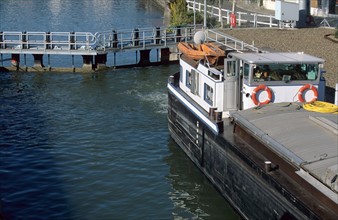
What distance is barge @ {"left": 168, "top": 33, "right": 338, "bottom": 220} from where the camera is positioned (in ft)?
49.7

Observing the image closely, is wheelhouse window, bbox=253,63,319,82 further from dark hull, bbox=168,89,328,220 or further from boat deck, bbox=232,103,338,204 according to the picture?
dark hull, bbox=168,89,328,220

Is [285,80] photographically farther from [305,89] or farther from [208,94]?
[208,94]

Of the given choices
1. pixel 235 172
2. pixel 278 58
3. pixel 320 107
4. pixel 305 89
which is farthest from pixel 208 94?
pixel 320 107

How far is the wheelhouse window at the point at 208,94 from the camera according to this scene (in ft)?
73.9

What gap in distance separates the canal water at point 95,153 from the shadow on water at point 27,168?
1.3 inches

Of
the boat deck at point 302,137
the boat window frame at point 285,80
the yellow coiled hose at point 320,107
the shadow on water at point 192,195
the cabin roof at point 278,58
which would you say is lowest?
the shadow on water at point 192,195

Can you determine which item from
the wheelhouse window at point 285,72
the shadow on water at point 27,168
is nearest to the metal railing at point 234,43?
the wheelhouse window at point 285,72

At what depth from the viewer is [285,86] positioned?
2055 centimetres

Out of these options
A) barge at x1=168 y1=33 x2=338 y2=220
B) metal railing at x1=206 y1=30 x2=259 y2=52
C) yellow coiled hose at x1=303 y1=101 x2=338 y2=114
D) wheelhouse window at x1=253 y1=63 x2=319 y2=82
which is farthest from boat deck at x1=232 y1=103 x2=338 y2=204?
metal railing at x1=206 y1=30 x2=259 y2=52

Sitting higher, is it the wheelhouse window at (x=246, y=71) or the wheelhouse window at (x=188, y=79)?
the wheelhouse window at (x=246, y=71)

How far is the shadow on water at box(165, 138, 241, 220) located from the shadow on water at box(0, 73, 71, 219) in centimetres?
368

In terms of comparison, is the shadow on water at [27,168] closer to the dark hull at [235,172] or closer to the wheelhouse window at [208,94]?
the dark hull at [235,172]

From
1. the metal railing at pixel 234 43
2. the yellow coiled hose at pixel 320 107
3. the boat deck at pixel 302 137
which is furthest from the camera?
the metal railing at pixel 234 43

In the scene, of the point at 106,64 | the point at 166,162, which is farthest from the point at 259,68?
the point at 106,64
